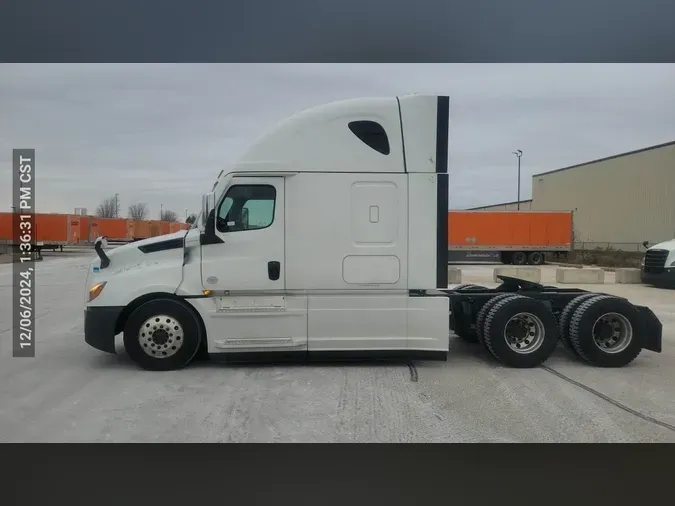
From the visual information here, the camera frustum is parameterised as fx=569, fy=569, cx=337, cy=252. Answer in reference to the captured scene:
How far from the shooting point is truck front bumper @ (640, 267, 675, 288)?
18.6 metres

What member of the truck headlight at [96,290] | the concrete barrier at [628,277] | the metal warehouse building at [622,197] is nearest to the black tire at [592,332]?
the truck headlight at [96,290]

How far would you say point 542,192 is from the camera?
54781 millimetres

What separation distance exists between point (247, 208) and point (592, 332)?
493 centimetres

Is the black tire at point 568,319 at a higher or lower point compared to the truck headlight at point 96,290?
lower

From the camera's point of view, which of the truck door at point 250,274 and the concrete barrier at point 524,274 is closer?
the truck door at point 250,274

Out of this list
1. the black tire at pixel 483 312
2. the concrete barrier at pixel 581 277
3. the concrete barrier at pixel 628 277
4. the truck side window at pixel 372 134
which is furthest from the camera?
the concrete barrier at pixel 628 277

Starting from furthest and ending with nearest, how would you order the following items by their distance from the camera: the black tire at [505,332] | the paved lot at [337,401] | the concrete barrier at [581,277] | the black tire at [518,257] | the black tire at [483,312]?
the black tire at [518,257], the concrete barrier at [581,277], the black tire at [483,312], the black tire at [505,332], the paved lot at [337,401]

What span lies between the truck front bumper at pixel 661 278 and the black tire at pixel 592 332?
1273cm

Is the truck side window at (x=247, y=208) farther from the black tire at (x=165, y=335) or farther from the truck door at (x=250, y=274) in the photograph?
the black tire at (x=165, y=335)

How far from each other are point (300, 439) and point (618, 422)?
310 centimetres

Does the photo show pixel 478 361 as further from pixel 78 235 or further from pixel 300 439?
pixel 78 235

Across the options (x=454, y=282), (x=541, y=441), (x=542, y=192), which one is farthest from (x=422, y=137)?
(x=542, y=192)

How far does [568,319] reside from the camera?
26.2 ft

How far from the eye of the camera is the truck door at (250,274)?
23.9ft
